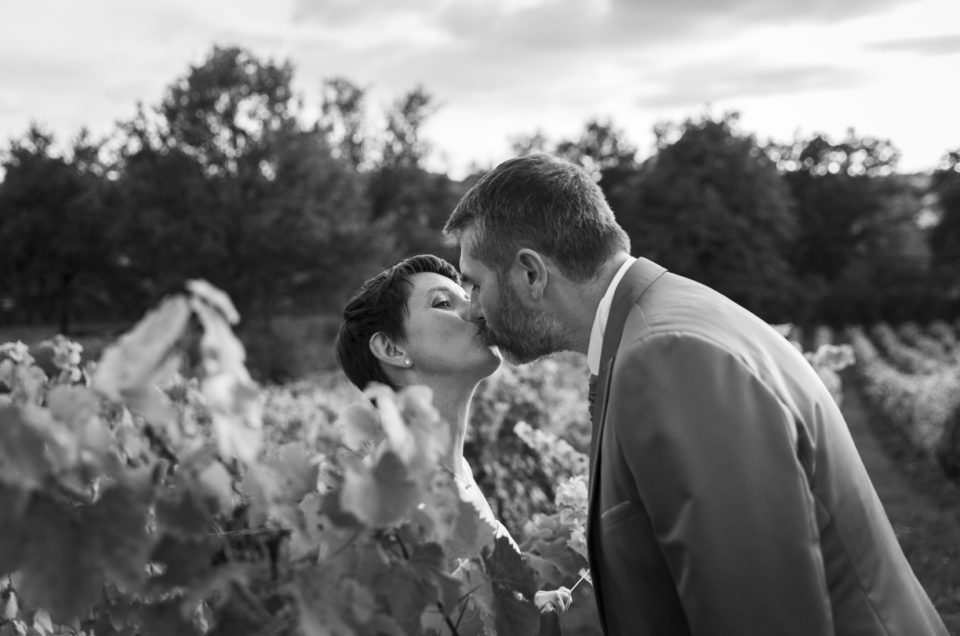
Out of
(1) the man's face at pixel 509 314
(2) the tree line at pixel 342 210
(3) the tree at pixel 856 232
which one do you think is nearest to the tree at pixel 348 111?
(2) the tree line at pixel 342 210

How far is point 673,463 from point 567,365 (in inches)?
593

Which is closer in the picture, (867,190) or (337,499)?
(337,499)

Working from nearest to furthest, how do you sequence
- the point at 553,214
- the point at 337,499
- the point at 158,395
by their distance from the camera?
1. the point at 158,395
2. the point at 337,499
3. the point at 553,214

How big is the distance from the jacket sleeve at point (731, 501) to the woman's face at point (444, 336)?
1.33m

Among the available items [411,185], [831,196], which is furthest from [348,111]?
[831,196]

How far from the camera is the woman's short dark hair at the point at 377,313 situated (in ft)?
10.1

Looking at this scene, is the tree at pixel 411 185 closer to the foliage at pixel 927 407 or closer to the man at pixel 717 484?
the foliage at pixel 927 407

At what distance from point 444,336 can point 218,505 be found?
1.84m

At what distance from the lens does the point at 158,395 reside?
108cm

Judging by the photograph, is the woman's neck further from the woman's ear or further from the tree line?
the tree line

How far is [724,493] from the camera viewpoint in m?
1.61

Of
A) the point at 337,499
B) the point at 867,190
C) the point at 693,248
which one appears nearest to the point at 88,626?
the point at 337,499

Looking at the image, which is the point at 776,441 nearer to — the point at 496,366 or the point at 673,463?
the point at 673,463

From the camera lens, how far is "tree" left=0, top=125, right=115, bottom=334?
39.7m
